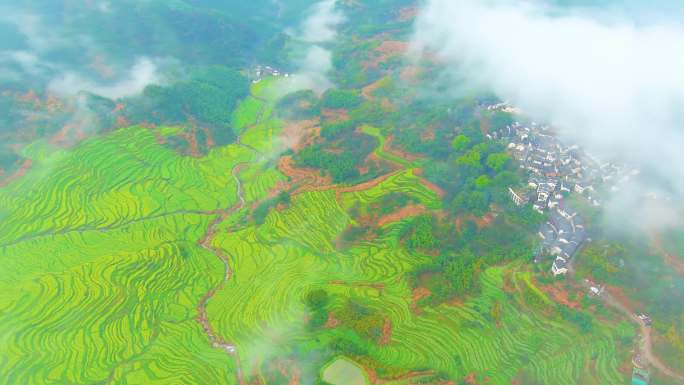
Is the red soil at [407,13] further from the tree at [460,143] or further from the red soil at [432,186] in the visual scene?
the red soil at [432,186]

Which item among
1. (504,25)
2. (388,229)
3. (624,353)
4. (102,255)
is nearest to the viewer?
(624,353)

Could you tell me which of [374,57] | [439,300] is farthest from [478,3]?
[439,300]

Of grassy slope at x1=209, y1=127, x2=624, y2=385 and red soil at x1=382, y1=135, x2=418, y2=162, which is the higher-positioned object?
red soil at x1=382, y1=135, x2=418, y2=162

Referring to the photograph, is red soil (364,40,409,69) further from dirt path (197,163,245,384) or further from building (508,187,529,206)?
building (508,187,529,206)

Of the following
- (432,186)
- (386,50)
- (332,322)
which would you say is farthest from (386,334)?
(386,50)

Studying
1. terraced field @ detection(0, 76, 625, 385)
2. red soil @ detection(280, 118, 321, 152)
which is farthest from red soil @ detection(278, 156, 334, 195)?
red soil @ detection(280, 118, 321, 152)

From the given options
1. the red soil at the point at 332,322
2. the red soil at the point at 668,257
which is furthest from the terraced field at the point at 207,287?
the red soil at the point at 668,257

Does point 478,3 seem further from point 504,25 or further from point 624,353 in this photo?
point 624,353

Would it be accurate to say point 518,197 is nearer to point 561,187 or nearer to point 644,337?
point 561,187
